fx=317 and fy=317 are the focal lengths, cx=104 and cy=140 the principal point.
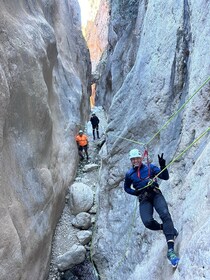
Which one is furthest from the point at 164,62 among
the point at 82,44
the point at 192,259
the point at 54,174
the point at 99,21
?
the point at 99,21

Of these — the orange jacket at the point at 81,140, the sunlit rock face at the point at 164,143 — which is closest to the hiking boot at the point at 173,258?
the sunlit rock face at the point at 164,143

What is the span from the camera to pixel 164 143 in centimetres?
743

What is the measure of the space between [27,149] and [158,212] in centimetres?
423

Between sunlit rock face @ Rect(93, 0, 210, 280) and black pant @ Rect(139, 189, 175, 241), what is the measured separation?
9.2 inches

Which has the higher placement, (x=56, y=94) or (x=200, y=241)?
(x=200, y=241)

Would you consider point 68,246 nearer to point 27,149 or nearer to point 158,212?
point 27,149

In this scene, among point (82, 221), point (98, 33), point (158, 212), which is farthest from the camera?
point (98, 33)

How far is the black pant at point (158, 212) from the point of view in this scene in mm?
4727

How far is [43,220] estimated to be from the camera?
28.4 ft

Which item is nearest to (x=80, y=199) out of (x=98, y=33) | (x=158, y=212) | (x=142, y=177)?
(x=142, y=177)

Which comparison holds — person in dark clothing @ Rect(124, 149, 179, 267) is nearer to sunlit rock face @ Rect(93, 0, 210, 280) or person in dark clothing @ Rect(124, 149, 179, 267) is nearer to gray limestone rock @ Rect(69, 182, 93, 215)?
sunlit rock face @ Rect(93, 0, 210, 280)

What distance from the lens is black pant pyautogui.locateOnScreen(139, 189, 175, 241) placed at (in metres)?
4.73

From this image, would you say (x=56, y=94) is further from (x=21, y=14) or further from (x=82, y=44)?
(x=82, y=44)

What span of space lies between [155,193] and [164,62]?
14.0ft
